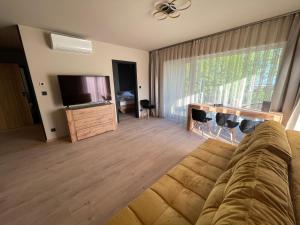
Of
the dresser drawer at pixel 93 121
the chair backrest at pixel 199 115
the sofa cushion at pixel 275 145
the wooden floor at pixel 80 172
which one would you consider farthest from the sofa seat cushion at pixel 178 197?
the dresser drawer at pixel 93 121

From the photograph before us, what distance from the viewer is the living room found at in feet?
3.11

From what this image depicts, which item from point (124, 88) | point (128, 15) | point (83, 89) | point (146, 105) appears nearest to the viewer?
point (128, 15)

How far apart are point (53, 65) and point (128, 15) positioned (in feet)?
6.90

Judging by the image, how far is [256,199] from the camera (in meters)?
0.61

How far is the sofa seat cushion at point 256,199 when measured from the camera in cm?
54

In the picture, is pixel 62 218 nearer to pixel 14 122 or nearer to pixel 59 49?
pixel 59 49

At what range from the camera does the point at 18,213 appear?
58.7 inches

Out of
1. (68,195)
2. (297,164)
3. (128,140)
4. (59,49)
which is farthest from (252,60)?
(59,49)

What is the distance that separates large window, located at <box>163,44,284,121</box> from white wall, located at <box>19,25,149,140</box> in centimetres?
203

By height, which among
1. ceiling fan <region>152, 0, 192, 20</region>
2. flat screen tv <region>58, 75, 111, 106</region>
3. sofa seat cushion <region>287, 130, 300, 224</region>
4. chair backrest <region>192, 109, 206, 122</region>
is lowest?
chair backrest <region>192, 109, 206, 122</region>

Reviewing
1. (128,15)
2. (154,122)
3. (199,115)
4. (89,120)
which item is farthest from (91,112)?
(199,115)

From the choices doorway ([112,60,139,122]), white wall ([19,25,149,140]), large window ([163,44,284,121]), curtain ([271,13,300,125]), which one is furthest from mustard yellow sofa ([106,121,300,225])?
doorway ([112,60,139,122])

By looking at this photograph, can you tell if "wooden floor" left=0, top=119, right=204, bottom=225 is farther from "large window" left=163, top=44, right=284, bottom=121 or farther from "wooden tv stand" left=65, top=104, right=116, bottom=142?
"large window" left=163, top=44, right=284, bottom=121

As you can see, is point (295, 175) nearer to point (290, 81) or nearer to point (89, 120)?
point (290, 81)
